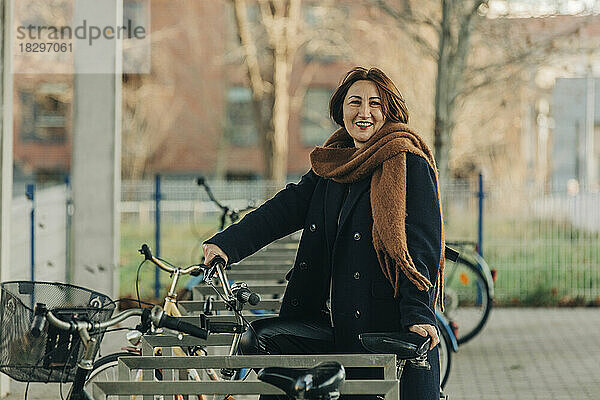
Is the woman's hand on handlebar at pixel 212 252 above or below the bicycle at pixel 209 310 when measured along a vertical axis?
above

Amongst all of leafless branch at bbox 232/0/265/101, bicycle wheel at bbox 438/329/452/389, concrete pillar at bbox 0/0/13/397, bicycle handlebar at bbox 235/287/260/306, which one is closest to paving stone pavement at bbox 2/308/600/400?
bicycle wheel at bbox 438/329/452/389

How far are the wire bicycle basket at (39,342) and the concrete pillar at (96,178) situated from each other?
6.07 m

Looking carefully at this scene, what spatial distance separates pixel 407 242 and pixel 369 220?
0.64ft

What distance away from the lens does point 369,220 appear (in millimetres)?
4387

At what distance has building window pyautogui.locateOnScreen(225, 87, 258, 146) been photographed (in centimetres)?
3919

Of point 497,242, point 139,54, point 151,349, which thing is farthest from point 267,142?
point 151,349

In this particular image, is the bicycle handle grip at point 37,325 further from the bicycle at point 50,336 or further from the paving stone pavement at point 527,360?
the paving stone pavement at point 527,360

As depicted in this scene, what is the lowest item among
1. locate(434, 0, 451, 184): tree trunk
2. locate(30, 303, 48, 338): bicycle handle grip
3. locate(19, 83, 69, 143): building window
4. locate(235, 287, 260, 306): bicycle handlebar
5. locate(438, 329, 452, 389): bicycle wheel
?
locate(438, 329, 452, 389): bicycle wheel

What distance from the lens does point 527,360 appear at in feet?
29.8

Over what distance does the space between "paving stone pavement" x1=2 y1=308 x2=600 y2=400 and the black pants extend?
3152mm

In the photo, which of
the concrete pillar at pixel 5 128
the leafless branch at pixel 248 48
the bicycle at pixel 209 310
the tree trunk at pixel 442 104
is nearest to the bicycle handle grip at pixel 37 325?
the bicycle at pixel 209 310

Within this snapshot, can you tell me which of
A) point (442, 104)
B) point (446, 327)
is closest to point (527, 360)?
point (446, 327)

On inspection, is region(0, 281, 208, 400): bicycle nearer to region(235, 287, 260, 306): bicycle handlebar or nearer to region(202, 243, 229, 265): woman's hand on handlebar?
region(235, 287, 260, 306): bicycle handlebar

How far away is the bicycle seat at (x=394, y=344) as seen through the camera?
396 cm
